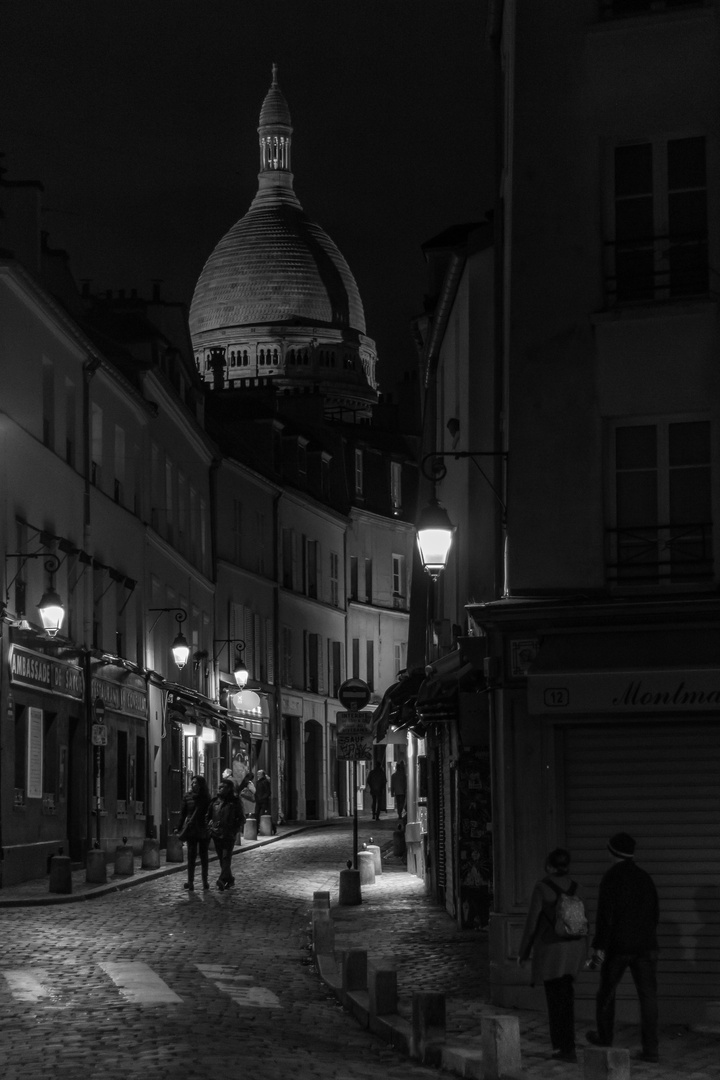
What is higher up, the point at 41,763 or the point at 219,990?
the point at 41,763

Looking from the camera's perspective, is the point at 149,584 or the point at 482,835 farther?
the point at 149,584

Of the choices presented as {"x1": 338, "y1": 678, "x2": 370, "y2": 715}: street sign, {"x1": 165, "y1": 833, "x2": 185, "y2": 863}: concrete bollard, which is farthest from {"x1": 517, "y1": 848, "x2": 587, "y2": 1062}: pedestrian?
{"x1": 165, "y1": 833, "x2": 185, "y2": 863}: concrete bollard

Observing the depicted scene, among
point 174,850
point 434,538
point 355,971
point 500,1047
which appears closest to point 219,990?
point 355,971

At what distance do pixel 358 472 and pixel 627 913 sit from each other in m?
63.8

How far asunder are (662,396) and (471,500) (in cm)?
639

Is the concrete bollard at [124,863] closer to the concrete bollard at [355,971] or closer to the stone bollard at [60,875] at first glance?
the stone bollard at [60,875]

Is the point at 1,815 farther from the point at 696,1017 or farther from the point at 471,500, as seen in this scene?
the point at 696,1017

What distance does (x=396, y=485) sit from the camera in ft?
258

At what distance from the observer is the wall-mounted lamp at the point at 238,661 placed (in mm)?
48688

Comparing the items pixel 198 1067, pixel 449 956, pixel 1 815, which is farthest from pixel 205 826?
pixel 198 1067

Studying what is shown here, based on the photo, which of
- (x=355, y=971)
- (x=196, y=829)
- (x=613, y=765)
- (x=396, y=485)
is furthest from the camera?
(x=396, y=485)

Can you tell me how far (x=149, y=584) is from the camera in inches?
1674

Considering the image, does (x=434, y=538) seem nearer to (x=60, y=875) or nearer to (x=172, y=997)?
(x=172, y=997)

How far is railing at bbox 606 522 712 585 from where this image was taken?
51.4 feet
